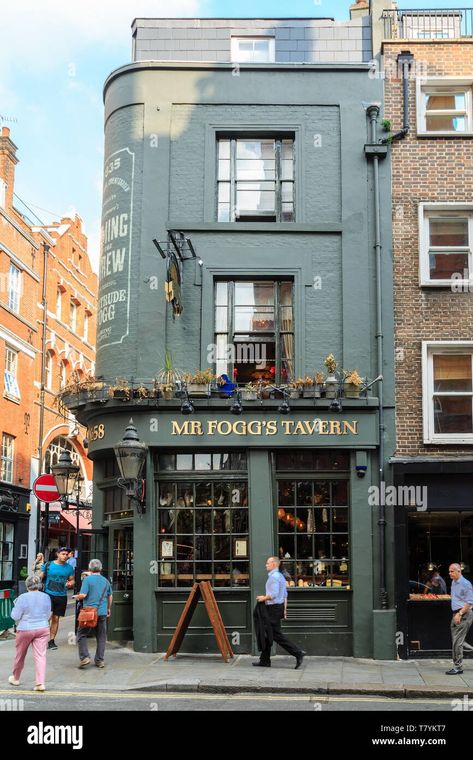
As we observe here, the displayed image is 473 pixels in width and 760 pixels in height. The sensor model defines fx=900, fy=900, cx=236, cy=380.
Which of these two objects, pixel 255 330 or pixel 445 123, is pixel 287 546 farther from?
pixel 445 123

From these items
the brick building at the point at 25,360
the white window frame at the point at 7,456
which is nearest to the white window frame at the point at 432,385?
the brick building at the point at 25,360

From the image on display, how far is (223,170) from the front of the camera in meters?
18.2

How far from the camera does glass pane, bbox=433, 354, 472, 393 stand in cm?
1744

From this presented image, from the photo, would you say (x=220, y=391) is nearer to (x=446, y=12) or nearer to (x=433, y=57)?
(x=433, y=57)

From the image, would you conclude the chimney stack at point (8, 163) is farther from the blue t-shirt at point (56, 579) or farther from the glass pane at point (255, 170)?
the blue t-shirt at point (56, 579)

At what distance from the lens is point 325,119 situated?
59.6 feet

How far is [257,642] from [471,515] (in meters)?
4.57

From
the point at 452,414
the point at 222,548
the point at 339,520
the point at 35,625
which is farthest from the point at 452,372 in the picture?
the point at 35,625

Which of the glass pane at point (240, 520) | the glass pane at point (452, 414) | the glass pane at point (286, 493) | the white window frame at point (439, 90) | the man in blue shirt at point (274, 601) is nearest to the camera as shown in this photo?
the man in blue shirt at point (274, 601)

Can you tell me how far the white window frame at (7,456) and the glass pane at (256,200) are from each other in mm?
15680

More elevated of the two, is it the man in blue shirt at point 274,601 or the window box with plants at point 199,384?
the window box with plants at point 199,384

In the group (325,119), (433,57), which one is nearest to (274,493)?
(325,119)

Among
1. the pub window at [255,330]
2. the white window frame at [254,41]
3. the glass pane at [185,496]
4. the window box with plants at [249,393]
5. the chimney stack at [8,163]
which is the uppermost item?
the chimney stack at [8,163]

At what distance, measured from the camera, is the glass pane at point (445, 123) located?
60.1 feet
